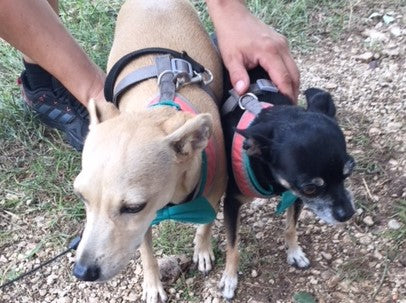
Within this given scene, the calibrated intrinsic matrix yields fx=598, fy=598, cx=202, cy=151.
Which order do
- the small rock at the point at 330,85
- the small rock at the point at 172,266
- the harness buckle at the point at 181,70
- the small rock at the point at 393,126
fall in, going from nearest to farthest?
1. the harness buckle at the point at 181,70
2. the small rock at the point at 172,266
3. the small rock at the point at 393,126
4. the small rock at the point at 330,85

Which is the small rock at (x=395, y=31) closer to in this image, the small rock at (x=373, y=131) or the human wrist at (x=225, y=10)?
the small rock at (x=373, y=131)

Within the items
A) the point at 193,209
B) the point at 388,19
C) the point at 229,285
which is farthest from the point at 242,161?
the point at 388,19

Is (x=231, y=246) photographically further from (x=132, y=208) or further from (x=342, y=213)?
(x=132, y=208)

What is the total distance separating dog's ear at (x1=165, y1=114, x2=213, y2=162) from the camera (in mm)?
2340

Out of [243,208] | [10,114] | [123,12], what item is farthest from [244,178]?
[10,114]

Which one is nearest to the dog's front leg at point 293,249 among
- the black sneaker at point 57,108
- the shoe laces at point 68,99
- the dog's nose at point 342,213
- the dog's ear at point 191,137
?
the dog's nose at point 342,213

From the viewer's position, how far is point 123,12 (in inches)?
136

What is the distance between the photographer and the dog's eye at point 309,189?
96.3 inches

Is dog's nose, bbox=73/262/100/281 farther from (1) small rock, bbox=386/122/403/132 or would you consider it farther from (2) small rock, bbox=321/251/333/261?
(1) small rock, bbox=386/122/403/132

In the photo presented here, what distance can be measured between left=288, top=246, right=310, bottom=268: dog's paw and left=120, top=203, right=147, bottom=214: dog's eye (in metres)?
1.09

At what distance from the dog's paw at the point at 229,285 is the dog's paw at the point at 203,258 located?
0.14 m

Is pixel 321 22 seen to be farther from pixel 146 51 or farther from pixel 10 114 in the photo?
pixel 10 114

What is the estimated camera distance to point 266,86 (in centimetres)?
289

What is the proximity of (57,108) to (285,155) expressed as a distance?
1987mm
